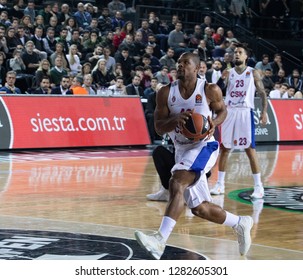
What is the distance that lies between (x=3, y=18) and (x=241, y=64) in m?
11.5

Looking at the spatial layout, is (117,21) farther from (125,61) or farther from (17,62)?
(17,62)

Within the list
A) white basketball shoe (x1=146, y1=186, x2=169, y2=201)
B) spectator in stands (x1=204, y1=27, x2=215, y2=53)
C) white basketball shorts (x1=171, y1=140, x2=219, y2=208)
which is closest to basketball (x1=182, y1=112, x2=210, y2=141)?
white basketball shorts (x1=171, y1=140, x2=219, y2=208)

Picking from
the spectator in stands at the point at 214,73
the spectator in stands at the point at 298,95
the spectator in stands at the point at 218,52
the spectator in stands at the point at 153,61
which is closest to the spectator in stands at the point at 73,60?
the spectator in stands at the point at 153,61

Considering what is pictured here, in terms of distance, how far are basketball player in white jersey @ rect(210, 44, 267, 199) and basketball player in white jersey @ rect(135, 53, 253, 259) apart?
3.96 metres

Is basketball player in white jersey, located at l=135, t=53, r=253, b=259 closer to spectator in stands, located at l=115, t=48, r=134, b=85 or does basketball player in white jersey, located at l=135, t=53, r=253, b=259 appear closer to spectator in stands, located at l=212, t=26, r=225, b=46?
spectator in stands, located at l=115, t=48, r=134, b=85

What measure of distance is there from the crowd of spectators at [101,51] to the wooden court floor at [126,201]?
322 centimetres

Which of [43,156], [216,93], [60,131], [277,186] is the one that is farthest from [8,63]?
[216,93]

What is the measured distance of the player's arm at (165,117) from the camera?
8.31 metres

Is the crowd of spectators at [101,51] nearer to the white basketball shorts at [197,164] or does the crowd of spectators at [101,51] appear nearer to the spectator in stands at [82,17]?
the spectator in stands at [82,17]

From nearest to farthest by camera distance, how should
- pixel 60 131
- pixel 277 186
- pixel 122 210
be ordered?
pixel 122 210 < pixel 277 186 < pixel 60 131

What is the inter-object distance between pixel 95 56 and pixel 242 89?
10.8m

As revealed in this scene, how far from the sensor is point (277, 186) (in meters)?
14.0
